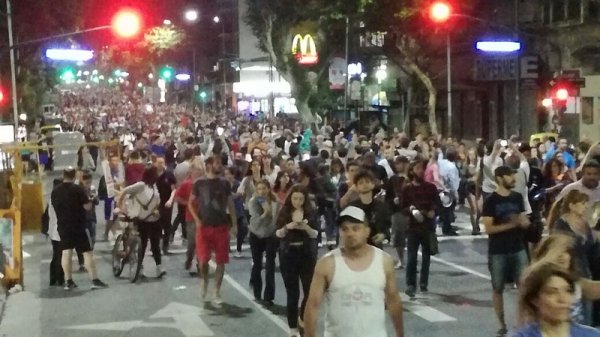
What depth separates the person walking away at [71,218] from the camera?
13.2 m

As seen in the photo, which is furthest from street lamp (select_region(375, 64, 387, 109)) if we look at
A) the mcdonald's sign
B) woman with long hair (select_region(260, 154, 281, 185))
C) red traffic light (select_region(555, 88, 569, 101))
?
woman with long hair (select_region(260, 154, 281, 185))

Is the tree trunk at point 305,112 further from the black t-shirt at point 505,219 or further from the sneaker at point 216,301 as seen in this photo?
the black t-shirt at point 505,219

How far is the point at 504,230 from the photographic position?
955cm

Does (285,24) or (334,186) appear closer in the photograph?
(334,186)

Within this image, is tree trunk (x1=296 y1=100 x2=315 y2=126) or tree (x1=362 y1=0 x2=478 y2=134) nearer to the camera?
tree (x1=362 y1=0 x2=478 y2=134)

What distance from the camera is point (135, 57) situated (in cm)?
7075

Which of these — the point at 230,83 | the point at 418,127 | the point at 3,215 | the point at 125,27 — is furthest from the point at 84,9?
the point at 230,83

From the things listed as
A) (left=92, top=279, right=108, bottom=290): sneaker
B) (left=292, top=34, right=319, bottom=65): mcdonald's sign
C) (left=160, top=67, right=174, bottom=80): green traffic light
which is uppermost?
(left=292, top=34, right=319, bottom=65): mcdonald's sign

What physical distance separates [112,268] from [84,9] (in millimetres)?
21931

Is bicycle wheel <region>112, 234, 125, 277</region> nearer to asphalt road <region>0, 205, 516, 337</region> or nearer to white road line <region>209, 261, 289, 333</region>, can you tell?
asphalt road <region>0, 205, 516, 337</region>

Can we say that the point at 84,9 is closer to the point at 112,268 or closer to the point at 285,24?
the point at 285,24

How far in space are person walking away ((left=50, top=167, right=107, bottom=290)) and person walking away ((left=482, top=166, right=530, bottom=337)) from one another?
5.63 m

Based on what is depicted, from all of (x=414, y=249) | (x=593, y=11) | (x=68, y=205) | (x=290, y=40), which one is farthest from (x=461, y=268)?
(x=290, y=40)

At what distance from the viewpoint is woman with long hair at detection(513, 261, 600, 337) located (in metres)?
3.78
